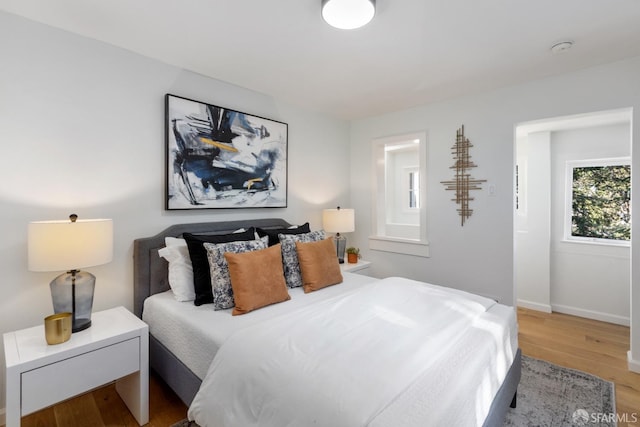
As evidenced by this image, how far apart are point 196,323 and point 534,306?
397cm

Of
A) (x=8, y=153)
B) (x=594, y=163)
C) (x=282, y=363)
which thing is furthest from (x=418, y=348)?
(x=594, y=163)

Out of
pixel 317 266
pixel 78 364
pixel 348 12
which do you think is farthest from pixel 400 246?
pixel 78 364

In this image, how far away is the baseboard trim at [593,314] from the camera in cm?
319

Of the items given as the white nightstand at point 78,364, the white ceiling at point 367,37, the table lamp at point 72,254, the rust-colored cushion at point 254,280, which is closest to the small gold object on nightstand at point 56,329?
the white nightstand at point 78,364

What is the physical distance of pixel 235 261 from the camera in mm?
1953

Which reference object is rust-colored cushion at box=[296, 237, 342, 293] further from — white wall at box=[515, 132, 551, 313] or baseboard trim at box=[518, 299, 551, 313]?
baseboard trim at box=[518, 299, 551, 313]

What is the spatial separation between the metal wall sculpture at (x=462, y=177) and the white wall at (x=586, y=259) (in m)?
1.44

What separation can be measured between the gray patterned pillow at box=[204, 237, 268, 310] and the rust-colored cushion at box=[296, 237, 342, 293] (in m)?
0.53

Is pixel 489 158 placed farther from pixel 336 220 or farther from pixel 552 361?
pixel 552 361

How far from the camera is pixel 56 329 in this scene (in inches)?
60.8

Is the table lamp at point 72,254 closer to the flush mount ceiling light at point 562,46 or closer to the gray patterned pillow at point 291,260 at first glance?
the gray patterned pillow at point 291,260

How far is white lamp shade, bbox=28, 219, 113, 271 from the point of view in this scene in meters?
1.57

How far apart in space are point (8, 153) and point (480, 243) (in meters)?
3.78

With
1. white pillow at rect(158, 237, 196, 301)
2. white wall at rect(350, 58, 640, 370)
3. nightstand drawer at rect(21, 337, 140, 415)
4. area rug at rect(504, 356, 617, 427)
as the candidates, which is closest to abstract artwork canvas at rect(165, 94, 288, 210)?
white pillow at rect(158, 237, 196, 301)
